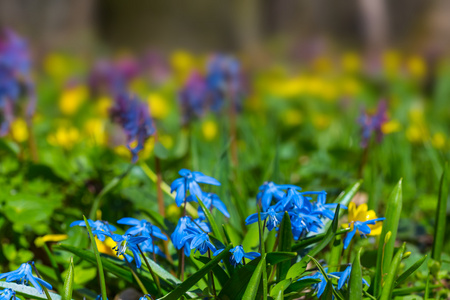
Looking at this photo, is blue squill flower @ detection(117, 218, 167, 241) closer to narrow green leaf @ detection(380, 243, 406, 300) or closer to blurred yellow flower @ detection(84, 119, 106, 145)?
narrow green leaf @ detection(380, 243, 406, 300)

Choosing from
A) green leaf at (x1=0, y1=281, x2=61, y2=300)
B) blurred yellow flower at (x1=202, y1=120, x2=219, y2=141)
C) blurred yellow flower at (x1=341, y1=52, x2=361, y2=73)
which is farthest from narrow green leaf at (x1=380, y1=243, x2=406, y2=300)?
blurred yellow flower at (x1=341, y1=52, x2=361, y2=73)

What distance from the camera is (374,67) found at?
5.90 metres

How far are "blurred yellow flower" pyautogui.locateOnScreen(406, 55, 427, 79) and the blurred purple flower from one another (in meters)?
3.74

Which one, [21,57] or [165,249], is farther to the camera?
[21,57]

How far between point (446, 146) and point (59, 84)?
14.4ft

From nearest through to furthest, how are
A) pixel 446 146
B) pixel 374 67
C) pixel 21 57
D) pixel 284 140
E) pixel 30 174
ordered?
pixel 30 174 → pixel 21 57 → pixel 446 146 → pixel 284 140 → pixel 374 67

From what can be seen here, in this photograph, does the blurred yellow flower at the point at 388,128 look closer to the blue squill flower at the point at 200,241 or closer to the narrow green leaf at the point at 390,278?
the narrow green leaf at the point at 390,278

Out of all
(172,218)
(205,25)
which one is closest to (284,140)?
(172,218)

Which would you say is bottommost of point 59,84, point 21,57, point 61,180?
point 59,84

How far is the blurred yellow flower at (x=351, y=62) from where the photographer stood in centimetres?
595

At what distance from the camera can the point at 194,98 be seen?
2.98 m

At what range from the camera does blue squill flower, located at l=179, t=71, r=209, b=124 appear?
2839 mm

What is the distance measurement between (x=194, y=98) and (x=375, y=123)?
4.45ft

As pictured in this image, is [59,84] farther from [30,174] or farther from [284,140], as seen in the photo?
[30,174]
